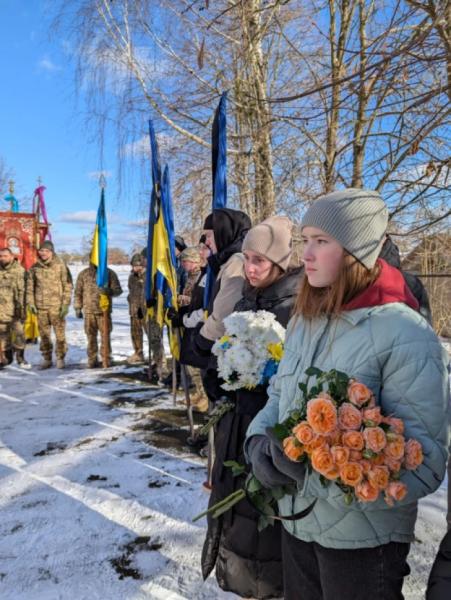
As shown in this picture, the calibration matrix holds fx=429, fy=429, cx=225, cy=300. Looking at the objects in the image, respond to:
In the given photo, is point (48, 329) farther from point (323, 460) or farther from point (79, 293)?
point (323, 460)

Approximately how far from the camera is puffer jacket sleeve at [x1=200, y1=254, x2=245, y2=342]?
264 cm

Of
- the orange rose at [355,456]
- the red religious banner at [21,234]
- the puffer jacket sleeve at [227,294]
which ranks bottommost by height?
the orange rose at [355,456]

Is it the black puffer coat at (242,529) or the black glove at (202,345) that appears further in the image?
the black glove at (202,345)

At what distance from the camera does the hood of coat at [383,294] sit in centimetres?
130

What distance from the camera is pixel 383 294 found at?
1.31 meters

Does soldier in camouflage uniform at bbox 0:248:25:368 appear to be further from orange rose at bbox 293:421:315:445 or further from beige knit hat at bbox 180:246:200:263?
orange rose at bbox 293:421:315:445

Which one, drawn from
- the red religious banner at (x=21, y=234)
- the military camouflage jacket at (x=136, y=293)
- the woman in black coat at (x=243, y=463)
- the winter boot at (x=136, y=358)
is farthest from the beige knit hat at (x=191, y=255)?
the red religious banner at (x=21, y=234)

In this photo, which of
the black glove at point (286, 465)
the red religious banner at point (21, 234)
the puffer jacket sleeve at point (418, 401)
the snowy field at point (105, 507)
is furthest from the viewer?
the red religious banner at point (21, 234)

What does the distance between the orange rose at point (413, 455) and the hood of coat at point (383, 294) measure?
409 mm

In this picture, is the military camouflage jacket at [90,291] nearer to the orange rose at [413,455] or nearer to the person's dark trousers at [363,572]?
the person's dark trousers at [363,572]

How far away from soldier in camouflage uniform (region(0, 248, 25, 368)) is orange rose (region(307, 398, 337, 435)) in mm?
8089

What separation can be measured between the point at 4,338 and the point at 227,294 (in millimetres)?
6887

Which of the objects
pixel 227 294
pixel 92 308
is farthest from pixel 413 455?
pixel 92 308

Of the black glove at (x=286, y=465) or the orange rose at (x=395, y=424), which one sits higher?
the orange rose at (x=395, y=424)
